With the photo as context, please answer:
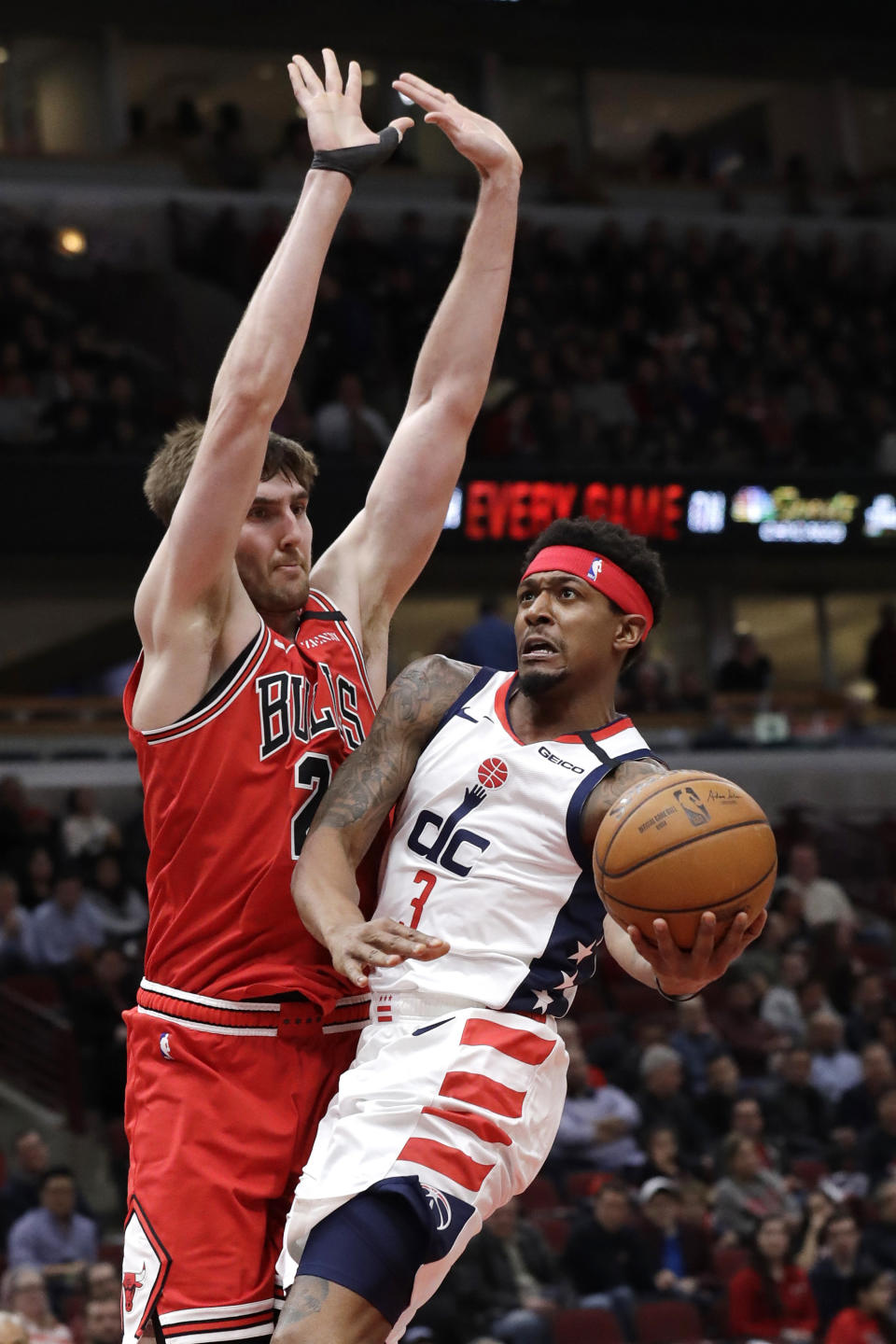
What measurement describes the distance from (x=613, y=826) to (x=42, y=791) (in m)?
13.0

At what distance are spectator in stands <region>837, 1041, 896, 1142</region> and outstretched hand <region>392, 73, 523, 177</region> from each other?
9.71 m

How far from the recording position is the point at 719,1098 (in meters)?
12.4

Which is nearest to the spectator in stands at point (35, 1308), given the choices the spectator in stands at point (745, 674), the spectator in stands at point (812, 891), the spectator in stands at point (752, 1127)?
the spectator in stands at point (752, 1127)

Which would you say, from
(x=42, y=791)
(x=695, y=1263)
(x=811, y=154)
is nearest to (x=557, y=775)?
(x=695, y=1263)

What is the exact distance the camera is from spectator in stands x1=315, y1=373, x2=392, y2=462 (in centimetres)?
1738

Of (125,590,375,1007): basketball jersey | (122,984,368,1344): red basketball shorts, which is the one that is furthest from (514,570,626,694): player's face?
(122,984,368,1344): red basketball shorts

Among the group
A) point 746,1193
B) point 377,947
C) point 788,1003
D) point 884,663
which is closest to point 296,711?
point 377,947

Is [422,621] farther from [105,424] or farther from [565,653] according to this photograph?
[565,653]

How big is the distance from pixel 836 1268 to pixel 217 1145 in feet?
25.3

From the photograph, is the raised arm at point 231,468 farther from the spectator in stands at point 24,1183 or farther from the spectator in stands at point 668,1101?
the spectator in stands at point 668,1101

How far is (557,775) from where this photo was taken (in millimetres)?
3977

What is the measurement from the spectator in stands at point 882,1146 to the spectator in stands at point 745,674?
A: 8182 millimetres

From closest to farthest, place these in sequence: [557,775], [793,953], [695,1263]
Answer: [557,775] → [695,1263] → [793,953]

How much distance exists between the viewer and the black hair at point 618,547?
13.9 ft
